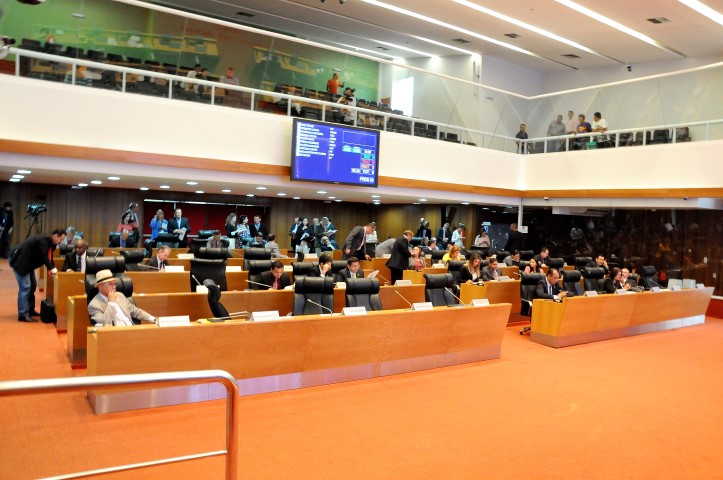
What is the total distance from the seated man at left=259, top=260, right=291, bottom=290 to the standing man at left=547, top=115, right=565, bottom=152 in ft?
30.4

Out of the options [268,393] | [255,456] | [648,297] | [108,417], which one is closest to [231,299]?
[268,393]

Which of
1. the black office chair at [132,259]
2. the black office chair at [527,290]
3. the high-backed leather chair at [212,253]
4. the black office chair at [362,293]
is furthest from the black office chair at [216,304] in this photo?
the black office chair at [527,290]

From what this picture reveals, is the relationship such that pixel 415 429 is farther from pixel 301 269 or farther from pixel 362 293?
pixel 301 269

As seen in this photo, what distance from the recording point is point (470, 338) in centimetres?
703

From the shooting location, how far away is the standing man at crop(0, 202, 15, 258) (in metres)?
14.4

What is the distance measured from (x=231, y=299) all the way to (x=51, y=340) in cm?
221

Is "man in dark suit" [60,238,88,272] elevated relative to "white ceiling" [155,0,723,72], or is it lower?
lower

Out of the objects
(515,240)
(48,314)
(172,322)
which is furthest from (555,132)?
(172,322)

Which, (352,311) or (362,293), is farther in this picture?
(362,293)

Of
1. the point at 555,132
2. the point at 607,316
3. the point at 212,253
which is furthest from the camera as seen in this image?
the point at 555,132

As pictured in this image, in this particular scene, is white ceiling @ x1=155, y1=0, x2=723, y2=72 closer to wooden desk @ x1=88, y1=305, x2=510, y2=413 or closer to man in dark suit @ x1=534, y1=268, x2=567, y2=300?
man in dark suit @ x1=534, y1=268, x2=567, y2=300

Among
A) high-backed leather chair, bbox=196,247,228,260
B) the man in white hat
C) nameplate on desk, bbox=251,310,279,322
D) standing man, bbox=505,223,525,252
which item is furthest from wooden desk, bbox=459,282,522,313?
the man in white hat

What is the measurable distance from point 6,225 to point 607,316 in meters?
13.8

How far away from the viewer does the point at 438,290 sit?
27.3 ft
